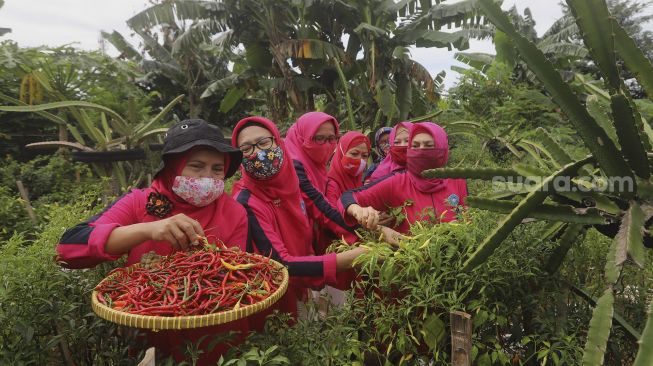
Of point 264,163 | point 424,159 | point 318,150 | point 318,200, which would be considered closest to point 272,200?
point 264,163

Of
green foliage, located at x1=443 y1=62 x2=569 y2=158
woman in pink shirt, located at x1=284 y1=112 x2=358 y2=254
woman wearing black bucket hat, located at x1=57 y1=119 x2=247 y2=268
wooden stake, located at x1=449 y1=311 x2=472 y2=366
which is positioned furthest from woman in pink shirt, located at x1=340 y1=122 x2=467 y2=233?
green foliage, located at x1=443 y1=62 x2=569 y2=158

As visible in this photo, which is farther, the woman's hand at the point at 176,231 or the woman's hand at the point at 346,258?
the woman's hand at the point at 346,258

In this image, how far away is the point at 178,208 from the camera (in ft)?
6.02

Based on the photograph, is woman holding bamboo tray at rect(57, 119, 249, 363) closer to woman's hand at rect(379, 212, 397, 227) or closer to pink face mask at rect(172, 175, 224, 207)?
pink face mask at rect(172, 175, 224, 207)

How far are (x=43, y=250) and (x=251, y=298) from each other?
2.93 ft

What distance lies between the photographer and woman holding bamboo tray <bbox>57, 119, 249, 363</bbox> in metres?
1.50

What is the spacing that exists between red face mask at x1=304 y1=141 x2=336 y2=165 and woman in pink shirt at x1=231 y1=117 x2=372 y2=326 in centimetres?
55

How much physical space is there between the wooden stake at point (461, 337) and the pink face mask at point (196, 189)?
3.58 feet

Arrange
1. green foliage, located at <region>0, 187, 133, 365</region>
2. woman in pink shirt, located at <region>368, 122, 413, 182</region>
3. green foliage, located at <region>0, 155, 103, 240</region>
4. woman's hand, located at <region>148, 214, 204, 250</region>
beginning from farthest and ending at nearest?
1. green foliage, located at <region>0, 155, 103, 240</region>
2. woman in pink shirt, located at <region>368, 122, 413, 182</region>
3. woman's hand, located at <region>148, 214, 204, 250</region>
4. green foliage, located at <region>0, 187, 133, 365</region>

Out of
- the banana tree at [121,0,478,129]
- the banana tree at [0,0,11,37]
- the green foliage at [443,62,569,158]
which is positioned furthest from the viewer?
the green foliage at [443,62,569,158]

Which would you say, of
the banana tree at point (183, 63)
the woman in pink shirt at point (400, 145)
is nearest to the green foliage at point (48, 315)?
the woman in pink shirt at point (400, 145)

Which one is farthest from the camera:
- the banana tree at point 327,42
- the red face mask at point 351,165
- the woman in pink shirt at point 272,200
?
the banana tree at point 327,42

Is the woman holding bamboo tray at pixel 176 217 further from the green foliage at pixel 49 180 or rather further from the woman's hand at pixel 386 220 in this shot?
the green foliage at pixel 49 180

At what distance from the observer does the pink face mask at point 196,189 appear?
68.7 inches
